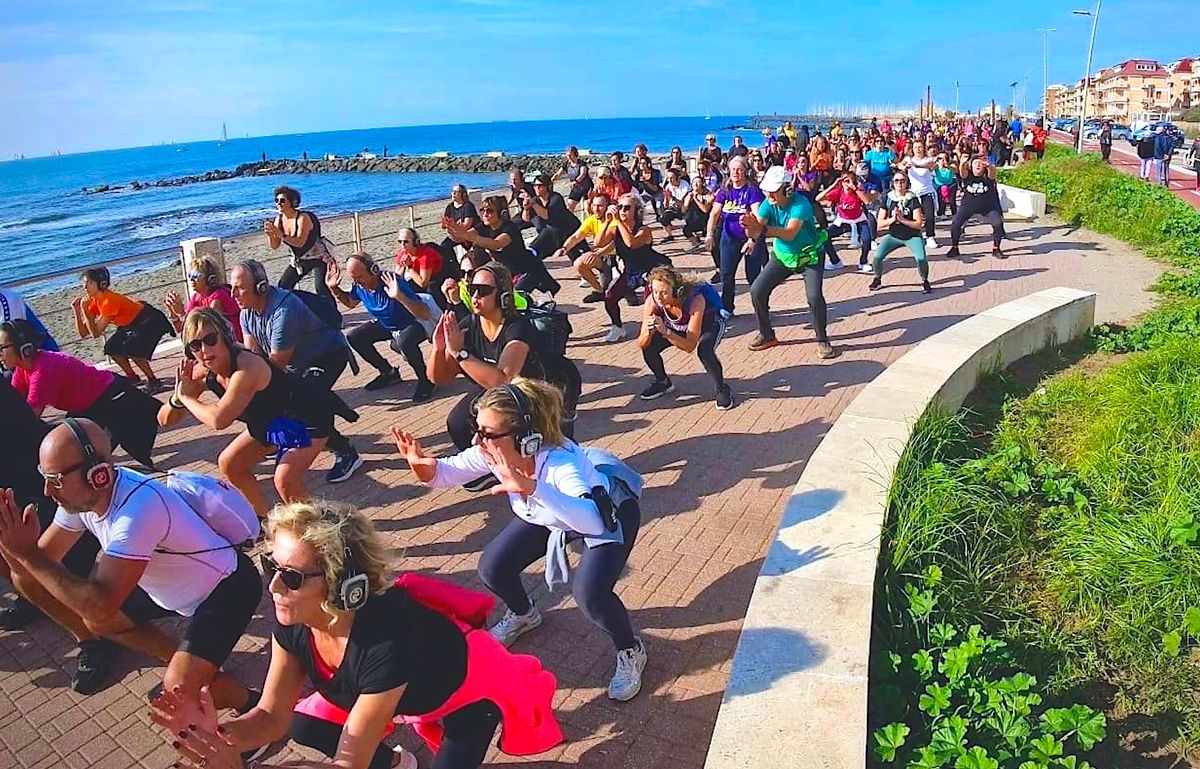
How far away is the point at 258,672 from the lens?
13.2 ft

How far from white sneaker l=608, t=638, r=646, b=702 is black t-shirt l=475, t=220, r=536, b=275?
19.3 feet

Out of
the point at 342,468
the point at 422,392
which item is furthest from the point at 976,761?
the point at 422,392

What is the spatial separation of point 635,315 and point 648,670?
712 centimetres

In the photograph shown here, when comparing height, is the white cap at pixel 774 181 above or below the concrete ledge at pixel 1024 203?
above

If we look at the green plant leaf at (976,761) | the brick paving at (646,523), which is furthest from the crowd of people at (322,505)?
the green plant leaf at (976,761)

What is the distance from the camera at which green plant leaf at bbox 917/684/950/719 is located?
3016mm

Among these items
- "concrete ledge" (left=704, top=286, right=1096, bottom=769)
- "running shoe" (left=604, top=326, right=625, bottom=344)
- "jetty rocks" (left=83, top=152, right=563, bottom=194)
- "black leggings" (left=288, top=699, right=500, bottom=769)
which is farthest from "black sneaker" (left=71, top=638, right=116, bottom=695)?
"jetty rocks" (left=83, top=152, right=563, bottom=194)

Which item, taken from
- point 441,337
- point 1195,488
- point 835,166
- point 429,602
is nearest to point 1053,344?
point 1195,488

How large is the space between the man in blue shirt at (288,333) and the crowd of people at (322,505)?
0.02m

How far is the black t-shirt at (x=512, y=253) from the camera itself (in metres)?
9.07

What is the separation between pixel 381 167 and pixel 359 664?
292 feet

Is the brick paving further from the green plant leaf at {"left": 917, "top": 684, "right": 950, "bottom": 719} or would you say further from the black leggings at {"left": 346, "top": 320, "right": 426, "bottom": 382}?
the green plant leaf at {"left": 917, "top": 684, "right": 950, "bottom": 719}

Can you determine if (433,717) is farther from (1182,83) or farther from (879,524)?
(1182,83)

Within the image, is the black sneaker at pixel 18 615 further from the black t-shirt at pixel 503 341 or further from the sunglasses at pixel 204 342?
the black t-shirt at pixel 503 341
